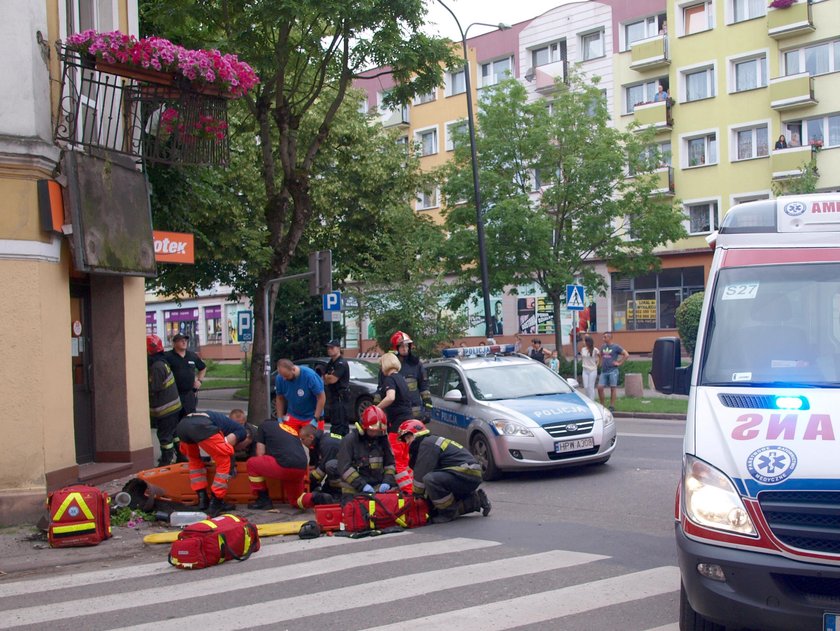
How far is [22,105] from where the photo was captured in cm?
990

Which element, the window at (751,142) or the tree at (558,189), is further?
the window at (751,142)

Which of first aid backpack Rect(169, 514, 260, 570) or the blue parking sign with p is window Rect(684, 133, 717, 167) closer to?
the blue parking sign with p

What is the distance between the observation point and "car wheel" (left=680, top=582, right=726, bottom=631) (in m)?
4.95

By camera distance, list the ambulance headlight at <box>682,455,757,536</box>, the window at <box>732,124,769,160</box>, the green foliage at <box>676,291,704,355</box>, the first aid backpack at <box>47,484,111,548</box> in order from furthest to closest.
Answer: the window at <box>732,124,769,160</box> < the green foliage at <box>676,291,704,355</box> < the first aid backpack at <box>47,484,111,548</box> < the ambulance headlight at <box>682,455,757,536</box>

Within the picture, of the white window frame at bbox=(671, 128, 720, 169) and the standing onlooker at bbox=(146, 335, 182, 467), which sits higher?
the white window frame at bbox=(671, 128, 720, 169)

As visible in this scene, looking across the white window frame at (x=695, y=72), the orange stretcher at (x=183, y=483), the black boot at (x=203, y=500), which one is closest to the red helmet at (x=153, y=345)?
the orange stretcher at (x=183, y=483)

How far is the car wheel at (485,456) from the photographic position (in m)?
11.8

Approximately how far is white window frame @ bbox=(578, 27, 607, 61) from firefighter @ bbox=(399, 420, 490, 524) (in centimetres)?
3464

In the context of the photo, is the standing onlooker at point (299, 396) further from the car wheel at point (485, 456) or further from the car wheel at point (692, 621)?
the car wheel at point (692, 621)

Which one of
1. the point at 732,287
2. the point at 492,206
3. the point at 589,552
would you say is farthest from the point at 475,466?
the point at 492,206

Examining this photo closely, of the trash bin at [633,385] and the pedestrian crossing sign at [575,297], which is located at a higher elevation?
the pedestrian crossing sign at [575,297]

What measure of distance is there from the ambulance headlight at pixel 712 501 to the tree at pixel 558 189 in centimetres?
2421

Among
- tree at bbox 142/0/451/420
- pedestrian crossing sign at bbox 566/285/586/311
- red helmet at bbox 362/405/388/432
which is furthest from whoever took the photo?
pedestrian crossing sign at bbox 566/285/586/311

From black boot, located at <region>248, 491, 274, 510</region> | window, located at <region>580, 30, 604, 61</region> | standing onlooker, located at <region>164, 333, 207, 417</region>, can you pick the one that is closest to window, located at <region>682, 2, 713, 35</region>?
window, located at <region>580, 30, 604, 61</region>
